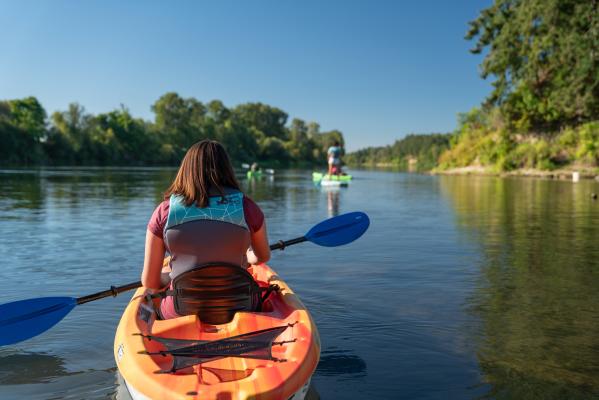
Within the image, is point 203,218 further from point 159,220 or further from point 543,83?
point 543,83

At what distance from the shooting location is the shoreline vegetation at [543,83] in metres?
29.2

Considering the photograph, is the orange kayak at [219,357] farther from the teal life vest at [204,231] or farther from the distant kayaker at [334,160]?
the distant kayaker at [334,160]

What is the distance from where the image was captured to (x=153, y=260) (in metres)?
3.54

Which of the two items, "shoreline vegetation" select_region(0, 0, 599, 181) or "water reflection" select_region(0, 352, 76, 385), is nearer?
"water reflection" select_region(0, 352, 76, 385)

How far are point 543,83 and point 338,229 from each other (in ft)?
119

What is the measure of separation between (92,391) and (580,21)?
3113cm

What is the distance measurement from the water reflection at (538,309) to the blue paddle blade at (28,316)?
3.28 metres

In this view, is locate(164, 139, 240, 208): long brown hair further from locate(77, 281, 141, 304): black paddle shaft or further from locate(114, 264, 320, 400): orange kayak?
locate(77, 281, 141, 304): black paddle shaft

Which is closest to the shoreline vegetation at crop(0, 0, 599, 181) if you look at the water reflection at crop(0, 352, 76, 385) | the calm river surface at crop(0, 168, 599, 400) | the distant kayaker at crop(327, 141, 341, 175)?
the distant kayaker at crop(327, 141, 341, 175)

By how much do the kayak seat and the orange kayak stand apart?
0.08 metres

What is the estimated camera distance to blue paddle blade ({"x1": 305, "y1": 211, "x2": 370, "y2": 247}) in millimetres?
5684

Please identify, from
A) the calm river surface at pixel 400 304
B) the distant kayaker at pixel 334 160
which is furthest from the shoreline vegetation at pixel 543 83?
the calm river surface at pixel 400 304

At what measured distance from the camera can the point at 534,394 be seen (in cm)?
371

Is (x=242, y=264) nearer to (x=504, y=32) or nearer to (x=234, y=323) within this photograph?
(x=234, y=323)
